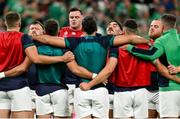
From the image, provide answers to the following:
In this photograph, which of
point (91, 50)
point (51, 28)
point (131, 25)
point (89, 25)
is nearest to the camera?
point (91, 50)

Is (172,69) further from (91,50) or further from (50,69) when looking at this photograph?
(50,69)

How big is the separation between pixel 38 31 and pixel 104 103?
2010 millimetres

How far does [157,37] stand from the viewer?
475 inches

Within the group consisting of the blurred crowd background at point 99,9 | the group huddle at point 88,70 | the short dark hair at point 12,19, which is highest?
the blurred crowd background at point 99,9

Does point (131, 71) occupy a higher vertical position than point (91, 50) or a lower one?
lower

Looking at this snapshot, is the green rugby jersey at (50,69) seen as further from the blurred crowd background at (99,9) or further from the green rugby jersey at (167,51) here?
the blurred crowd background at (99,9)

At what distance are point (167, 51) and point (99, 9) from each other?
419 inches

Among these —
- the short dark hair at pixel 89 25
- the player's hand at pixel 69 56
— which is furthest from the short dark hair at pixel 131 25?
the player's hand at pixel 69 56

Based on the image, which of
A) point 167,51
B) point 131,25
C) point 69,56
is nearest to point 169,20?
point 167,51

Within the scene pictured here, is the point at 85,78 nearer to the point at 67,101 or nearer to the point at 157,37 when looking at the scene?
the point at 67,101

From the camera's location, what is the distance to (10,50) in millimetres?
10836

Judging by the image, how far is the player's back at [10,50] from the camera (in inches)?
426

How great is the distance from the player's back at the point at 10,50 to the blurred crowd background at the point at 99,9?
31.4ft

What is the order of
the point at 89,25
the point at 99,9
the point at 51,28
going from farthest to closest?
1. the point at 99,9
2. the point at 51,28
3. the point at 89,25
